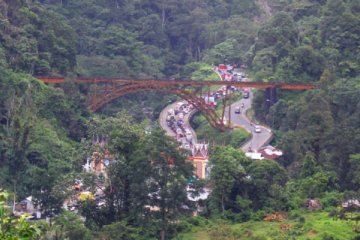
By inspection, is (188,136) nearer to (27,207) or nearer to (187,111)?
(187,111)

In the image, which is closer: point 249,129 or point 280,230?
point 280,230

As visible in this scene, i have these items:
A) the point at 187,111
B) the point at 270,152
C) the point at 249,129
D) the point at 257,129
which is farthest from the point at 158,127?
the point at 187,111

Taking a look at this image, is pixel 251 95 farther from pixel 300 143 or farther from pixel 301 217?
pixel 301 217

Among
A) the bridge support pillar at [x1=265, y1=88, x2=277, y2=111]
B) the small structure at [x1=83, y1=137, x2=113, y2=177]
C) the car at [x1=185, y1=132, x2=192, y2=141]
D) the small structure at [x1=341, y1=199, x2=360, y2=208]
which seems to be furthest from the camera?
the car at [x1=185, y1=132, x2=192, y2=141]

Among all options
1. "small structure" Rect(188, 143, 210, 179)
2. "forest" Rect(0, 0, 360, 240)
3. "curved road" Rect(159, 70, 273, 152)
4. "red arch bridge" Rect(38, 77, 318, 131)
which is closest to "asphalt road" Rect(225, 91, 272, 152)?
"curved road" Rect(159, 70, 273, 152)

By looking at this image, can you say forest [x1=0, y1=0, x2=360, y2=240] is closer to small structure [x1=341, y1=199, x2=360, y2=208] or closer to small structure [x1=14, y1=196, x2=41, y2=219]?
small structure [x1=341, y1=199, x2=360, y2=208]

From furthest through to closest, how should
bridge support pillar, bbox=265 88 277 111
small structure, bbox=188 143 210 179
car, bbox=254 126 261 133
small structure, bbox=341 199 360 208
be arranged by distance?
bridge support pillar, bbox=265 88 277 111
car, bbox=254 126 261 133
small structure, bbox=188 143 210 179
small structure, bbox=341 199 360 208

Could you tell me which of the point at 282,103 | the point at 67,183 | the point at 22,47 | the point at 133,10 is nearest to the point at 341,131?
the point at 282,103
